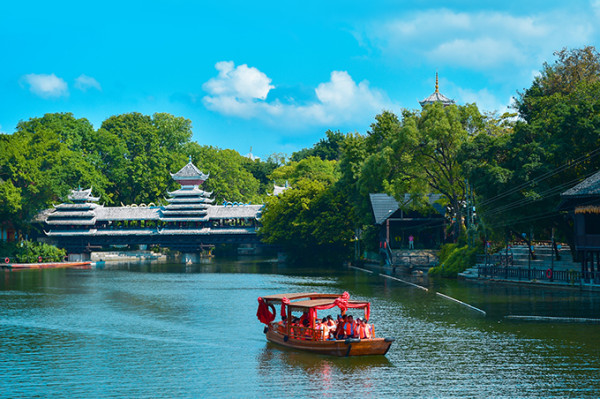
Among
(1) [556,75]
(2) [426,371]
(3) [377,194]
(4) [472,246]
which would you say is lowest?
(2) [426,371]

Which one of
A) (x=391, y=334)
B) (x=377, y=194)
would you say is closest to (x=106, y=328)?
(x=391, y=334)

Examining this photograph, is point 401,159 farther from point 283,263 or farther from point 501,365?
point 501,365

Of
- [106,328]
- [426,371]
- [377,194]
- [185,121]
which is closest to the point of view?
[426,371]

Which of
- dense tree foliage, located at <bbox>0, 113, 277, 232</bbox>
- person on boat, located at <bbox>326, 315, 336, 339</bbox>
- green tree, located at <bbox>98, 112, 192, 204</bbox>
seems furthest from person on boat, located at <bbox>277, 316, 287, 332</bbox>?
green tree, located at <bbox>98, 112, 192, 204</bbox>

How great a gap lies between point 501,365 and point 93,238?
76.4 metres

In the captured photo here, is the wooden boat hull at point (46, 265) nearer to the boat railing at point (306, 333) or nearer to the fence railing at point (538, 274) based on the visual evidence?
the fence railing at point (538, 274)

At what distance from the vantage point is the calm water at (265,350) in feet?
74.2

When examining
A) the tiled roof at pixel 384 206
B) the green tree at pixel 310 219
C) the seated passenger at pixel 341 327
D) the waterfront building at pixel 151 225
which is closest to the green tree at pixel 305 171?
the waterfront building at pixel 151 225

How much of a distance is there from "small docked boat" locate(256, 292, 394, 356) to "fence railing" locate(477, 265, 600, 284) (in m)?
21.9

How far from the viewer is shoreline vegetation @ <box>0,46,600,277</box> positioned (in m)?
49.3

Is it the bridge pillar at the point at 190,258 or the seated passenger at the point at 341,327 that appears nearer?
the seated passenger at the point at 341,327

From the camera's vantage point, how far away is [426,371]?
24531mm

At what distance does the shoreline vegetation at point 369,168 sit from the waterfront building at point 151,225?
2.79 meters

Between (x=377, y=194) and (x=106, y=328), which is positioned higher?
(x=377, y=194)
